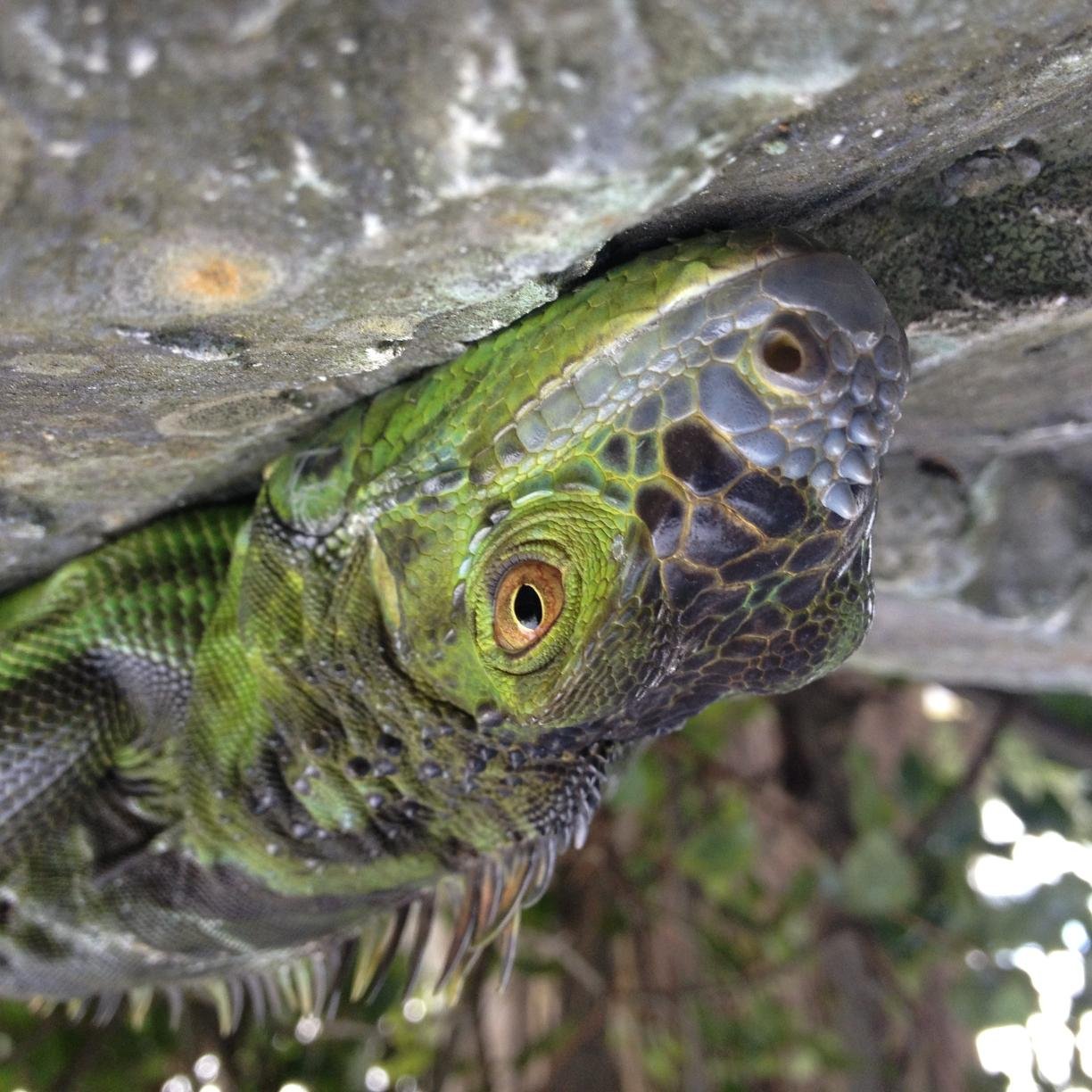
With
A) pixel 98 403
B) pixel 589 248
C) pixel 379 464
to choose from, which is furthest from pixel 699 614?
pixel 98 403

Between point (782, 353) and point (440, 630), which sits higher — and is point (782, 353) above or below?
above

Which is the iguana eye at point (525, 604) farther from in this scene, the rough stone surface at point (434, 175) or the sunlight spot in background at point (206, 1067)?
the sunlight spot in background at point (206, 1067)

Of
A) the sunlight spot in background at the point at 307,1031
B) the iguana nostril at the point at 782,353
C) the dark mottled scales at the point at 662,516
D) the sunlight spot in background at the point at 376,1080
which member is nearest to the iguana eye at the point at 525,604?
the dark mottled scales at the point at 662,516

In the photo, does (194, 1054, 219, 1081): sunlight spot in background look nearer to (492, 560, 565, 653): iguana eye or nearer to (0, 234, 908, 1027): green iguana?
(0, 234, 908, 1027): green iguana

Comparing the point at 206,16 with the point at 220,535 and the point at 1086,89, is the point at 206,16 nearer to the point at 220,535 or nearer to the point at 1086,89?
the point at 1086,89

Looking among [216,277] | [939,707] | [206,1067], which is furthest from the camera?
[939,707]

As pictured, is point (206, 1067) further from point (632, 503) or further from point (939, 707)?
point (939, 707)

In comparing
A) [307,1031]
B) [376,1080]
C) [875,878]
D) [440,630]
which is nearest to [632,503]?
[440,630]
